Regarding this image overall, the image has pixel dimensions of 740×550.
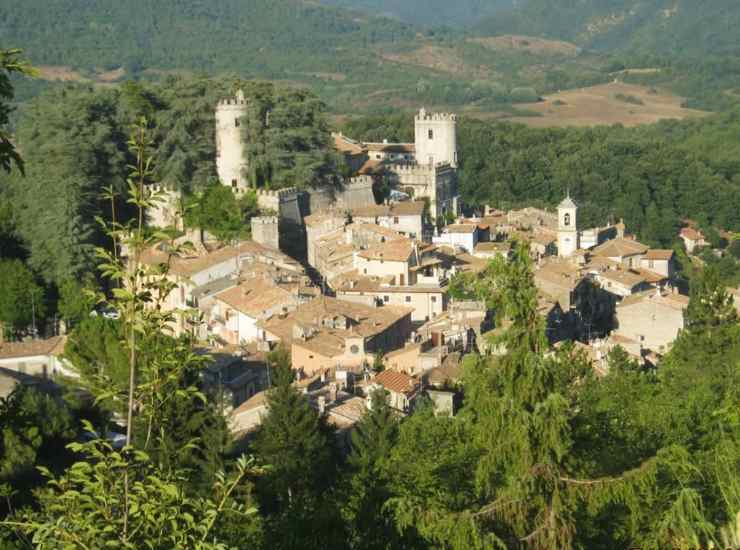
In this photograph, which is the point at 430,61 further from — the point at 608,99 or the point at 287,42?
the point at 608,99

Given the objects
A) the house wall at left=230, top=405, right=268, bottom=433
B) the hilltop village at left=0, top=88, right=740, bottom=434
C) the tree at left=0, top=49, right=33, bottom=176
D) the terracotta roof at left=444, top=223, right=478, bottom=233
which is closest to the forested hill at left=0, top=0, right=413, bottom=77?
the hilltop village at left=0, top=88, right=740, bottom=434

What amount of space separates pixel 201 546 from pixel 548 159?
60234 millimetres

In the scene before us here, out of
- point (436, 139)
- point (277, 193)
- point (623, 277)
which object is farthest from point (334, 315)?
point (436, 139)

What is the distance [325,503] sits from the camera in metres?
13.0

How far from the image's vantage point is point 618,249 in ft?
133

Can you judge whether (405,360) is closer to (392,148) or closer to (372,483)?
(372,483)

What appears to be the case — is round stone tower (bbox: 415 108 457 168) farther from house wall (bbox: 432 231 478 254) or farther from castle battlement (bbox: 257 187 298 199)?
castle battlement (bbox: 257 187 298 199)

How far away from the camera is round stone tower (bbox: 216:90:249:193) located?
118 ft

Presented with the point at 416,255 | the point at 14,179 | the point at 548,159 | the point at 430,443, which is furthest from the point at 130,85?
the point at 548,159

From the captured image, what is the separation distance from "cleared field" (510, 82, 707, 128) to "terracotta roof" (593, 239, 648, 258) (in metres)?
62.0

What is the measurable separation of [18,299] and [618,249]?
1866 centimetres

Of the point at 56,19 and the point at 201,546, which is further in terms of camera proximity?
the point at 56,19

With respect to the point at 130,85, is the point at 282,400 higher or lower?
lower

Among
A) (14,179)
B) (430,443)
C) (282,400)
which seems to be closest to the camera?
(430,443)
